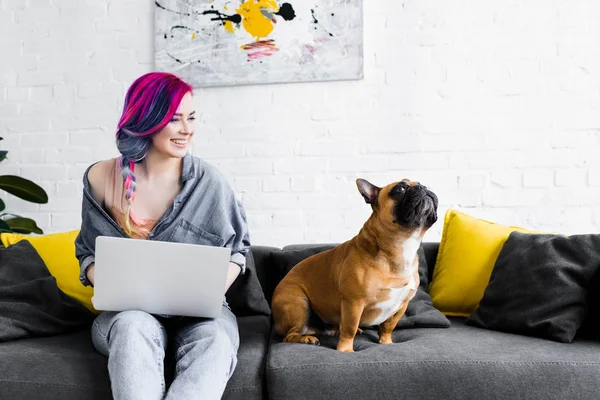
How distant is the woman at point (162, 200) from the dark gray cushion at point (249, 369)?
4cm

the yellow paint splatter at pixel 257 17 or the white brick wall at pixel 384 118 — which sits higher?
the yellow paint splatter at pixel 257 17

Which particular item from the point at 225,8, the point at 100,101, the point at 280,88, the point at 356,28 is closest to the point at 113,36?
the point at 100,101

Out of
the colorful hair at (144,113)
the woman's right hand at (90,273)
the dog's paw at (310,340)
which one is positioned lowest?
the dog's paw at (310,340)

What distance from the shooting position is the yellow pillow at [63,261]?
2178mm

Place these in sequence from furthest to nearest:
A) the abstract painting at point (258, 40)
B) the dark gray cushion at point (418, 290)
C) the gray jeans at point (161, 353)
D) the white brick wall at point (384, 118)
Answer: the abstract painting at point (258, 40), the white brick wall at point (384, 118), the dark gray cushion at point (418, 290), the gray jeans at point (161, 353)

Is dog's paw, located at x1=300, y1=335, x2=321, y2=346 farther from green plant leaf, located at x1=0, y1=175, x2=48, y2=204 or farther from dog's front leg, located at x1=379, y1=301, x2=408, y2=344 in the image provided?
green plant leaf, located at x1=0, y1=175, x2=48, y2=204

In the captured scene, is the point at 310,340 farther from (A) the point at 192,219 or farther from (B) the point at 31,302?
(B) the point at 31,302

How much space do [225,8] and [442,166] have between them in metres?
1.29

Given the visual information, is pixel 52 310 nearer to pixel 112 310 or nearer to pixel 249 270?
pixel 112 310

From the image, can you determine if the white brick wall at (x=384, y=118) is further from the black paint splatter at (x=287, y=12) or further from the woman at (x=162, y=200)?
the woman at (x=162, y=200)

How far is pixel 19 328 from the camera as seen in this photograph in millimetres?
1818

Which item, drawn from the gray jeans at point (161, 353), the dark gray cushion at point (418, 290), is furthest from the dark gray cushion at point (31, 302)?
the dark gray cushion at point (418, 290)

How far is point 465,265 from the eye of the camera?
217 centimetres

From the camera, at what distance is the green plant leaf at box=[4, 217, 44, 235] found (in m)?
2.73
